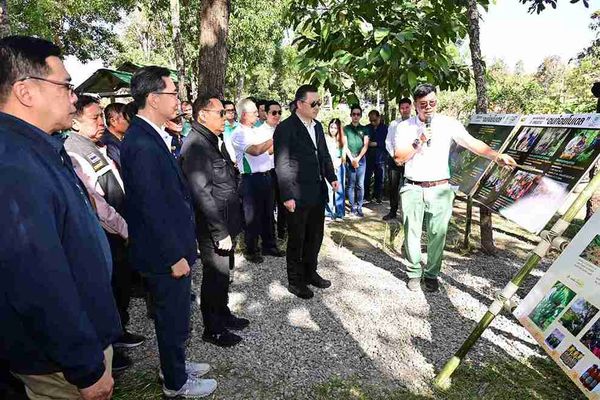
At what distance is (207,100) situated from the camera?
2.84 m

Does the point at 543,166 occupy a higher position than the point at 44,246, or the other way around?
the point at 543,166

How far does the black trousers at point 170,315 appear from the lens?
2.26 m

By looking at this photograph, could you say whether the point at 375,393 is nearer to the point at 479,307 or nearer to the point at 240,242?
the point at 479,307

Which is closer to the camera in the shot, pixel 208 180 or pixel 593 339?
pixel 593 339

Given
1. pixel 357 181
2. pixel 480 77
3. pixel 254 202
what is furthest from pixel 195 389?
pixel 357 181

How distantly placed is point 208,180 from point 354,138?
493cm

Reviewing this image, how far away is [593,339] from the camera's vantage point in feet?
6.38

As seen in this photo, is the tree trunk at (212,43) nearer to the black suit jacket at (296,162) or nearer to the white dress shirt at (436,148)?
the black suit jacket at (296,162)

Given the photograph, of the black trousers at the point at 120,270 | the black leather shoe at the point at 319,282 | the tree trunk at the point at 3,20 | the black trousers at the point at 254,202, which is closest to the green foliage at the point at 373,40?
the black trousers at the point at 254,202

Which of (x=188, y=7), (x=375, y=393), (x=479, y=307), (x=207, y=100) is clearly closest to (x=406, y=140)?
(x=479, y=307)

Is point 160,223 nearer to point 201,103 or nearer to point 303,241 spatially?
point 201,103

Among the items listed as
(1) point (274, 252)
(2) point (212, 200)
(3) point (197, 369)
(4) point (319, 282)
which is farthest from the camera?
(1) point (274, 252)

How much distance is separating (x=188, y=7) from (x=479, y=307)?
840 inches

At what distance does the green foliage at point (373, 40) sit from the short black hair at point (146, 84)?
2343mm
